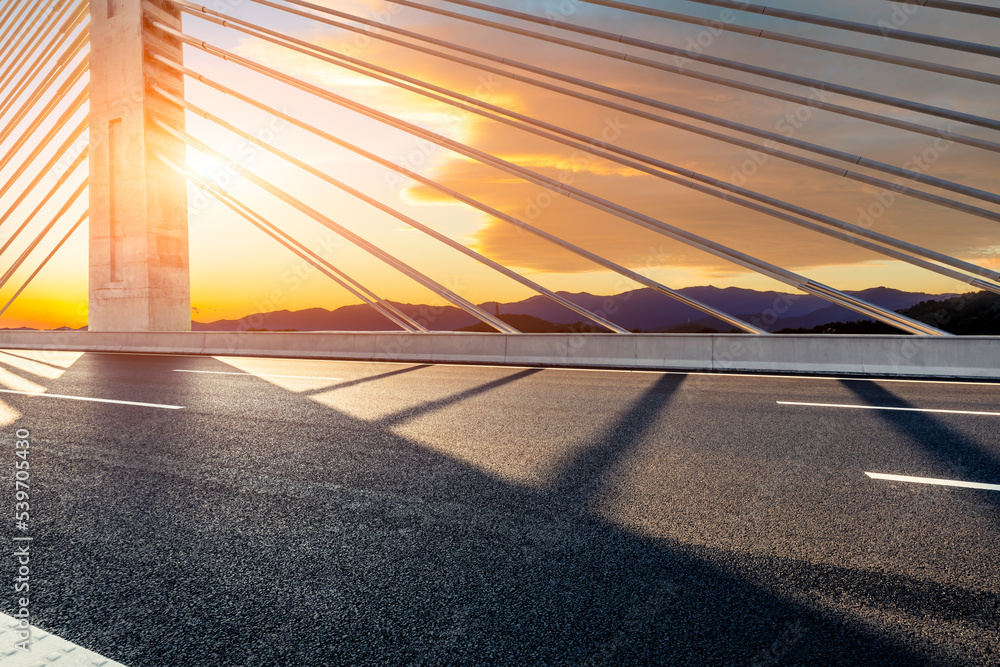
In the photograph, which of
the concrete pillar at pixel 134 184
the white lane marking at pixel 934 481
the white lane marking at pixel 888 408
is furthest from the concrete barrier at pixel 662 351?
the white lane marking at pixel 934 481

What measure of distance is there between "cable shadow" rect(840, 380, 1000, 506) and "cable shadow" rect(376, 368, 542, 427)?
16.1 feet

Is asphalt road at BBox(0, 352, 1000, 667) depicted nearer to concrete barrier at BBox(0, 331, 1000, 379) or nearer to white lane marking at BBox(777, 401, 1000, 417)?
white lane marking at BBox(777, 401, 1000, 417)

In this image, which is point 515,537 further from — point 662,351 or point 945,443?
point 662,351

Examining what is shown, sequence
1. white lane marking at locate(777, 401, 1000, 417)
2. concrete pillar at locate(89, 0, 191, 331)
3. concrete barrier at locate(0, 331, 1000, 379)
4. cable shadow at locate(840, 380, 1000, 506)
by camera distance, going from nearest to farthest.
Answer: cable shadow at locate(840, 380, 1000, 506), white lane marking at locate(777, 401, 1000, 417), concrete barrier at locate(0, 331, 1000, 379), concrete pillar at locate(89, 0, 191, 331)

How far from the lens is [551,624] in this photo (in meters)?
2.35

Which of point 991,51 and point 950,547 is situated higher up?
point 991,51

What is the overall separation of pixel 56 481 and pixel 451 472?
116 inches

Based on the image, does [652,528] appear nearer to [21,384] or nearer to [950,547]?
[950,547]

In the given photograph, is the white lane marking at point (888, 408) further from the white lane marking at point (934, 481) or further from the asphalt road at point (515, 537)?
the white lane marking at point (934, 481)

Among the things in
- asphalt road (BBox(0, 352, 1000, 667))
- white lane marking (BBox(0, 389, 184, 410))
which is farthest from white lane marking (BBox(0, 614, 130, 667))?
white lane marking (BBox(0, 389, 184, 410))

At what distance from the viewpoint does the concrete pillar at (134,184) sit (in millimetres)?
20000

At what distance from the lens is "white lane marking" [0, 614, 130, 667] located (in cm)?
214

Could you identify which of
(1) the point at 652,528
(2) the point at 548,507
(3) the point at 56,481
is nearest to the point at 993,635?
(1) the point at 652,528

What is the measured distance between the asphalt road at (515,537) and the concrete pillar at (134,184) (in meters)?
14.8
